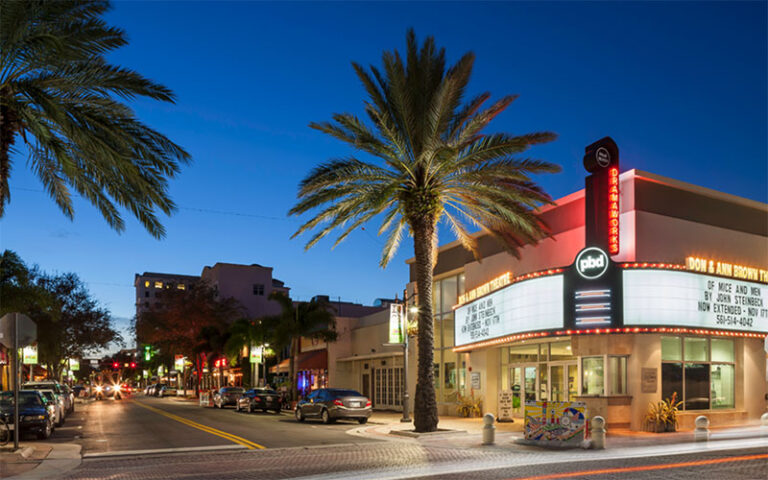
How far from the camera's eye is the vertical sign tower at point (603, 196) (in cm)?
2211

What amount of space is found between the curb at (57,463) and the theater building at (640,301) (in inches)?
550

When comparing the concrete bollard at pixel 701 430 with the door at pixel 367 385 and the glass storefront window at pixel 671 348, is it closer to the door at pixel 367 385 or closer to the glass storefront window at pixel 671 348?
the glass storefront window at pixel 671 348

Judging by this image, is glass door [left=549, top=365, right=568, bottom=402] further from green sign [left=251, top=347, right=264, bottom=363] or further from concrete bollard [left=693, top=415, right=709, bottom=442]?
green sign [left=251, top=347, right=264, bottom=363]

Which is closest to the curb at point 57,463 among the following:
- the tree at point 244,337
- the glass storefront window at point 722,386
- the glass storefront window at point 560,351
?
the glass storefront window at point 560,351

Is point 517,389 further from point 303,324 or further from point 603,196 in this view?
point 303,324

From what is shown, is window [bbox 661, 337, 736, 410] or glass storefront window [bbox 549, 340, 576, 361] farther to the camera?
glass storefront window [bbox 549, 340, 576, 361]

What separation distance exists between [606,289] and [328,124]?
10.3 meters

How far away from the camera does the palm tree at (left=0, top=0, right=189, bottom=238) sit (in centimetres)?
1488

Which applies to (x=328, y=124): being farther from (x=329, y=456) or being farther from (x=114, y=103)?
(x=329, y=456)

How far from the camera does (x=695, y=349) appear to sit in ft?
79.2

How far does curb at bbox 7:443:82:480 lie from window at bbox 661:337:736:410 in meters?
17.6

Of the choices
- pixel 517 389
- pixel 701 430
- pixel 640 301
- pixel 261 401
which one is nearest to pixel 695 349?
pixel 640 301

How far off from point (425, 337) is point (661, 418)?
773 centimetres

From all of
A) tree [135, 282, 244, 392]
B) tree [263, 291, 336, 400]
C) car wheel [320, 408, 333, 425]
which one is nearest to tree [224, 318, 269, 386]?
tree [263, 291, 336, 400]
